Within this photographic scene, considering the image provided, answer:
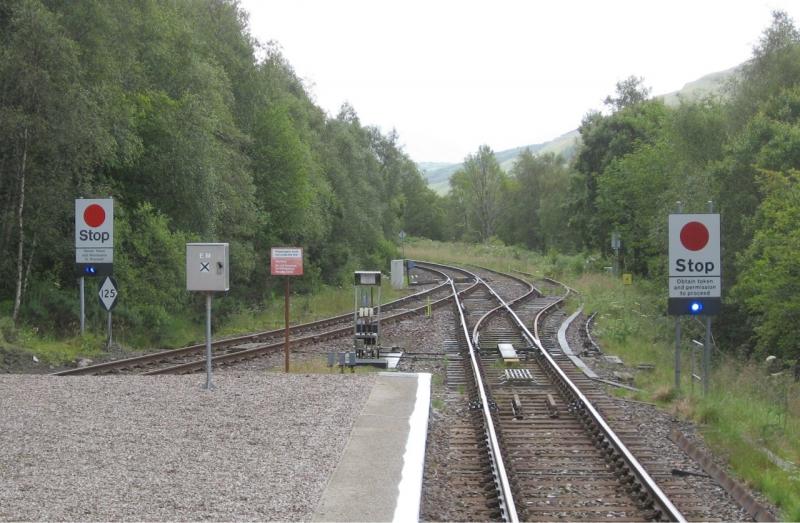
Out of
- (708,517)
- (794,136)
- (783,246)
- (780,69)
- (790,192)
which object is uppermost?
(780,69)

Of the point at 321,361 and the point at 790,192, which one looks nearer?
the point at 321,361

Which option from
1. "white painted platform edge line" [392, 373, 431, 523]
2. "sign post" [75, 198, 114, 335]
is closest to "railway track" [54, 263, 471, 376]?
"sign post" [75, 198, 114, 335]

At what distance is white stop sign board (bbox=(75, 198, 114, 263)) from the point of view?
1845cm

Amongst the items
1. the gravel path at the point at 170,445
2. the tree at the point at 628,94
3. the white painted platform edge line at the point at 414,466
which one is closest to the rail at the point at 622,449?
the white painted platform edge line at the point at 414,466

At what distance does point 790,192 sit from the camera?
22141 millimetres

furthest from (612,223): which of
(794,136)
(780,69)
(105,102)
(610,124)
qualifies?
(105,102)

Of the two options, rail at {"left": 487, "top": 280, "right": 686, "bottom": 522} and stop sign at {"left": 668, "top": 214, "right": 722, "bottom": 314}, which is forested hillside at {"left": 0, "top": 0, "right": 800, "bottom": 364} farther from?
rail at {"left": 487, "top": 280, "right": 686, "bottom": 522}

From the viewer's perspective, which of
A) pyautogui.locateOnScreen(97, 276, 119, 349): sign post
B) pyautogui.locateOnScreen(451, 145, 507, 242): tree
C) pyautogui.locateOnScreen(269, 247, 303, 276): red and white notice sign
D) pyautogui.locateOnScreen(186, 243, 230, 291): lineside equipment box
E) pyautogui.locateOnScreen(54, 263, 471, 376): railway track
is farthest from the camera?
pyautogui.locateOnScreen(451, 145, 507, 242): tree

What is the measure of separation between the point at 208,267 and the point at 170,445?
411 centimetres

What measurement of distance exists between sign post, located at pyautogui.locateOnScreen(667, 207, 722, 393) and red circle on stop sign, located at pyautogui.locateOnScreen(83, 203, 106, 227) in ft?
39.9

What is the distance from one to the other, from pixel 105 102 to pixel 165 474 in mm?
15512

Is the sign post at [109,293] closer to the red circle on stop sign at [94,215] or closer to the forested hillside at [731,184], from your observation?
the red circle on stop sign at [94,215]

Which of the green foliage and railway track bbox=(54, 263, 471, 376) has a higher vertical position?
the green foliage

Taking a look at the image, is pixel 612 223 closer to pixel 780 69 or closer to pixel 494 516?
pixel 780 69
